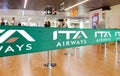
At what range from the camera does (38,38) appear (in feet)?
8.70

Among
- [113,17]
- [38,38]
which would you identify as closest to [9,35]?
[38,38]

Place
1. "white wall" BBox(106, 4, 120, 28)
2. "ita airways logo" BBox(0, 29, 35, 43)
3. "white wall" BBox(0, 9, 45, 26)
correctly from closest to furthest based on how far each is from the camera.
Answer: "ita airways logo" BBox(0, 29, 35, 43) < "white wall" BBox(106, 4, 120, 28) < "white wall" BBox(0, 9, 45, 26)

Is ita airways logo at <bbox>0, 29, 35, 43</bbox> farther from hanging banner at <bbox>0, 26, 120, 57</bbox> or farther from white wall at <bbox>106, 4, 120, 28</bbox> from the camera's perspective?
white wall at <bbox>106, 4, 120, 28</bbox>

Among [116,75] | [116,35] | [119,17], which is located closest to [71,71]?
[116,75]

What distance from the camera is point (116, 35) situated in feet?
14.6

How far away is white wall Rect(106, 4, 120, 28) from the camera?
12.2 meters

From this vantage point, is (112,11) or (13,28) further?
(112,11)

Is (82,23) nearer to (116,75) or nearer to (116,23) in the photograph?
(116,23)

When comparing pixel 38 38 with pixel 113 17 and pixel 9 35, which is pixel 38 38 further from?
pixel 113 17

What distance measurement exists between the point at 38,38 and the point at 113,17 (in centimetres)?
1111

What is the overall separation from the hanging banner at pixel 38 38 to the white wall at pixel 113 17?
29.6 feet

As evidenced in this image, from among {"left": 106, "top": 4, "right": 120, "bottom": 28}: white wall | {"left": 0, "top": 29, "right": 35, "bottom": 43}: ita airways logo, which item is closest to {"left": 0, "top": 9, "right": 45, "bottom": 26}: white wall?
{"left": 106, "top": 4, "right": 120, "bottom": 28}: white wall

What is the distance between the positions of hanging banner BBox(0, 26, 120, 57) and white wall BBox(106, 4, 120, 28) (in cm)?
902

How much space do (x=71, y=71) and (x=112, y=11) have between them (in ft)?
33.6
